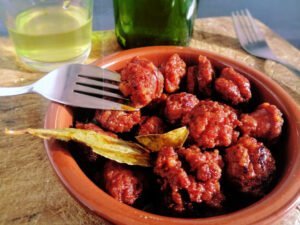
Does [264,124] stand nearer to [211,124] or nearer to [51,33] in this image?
[211,124]

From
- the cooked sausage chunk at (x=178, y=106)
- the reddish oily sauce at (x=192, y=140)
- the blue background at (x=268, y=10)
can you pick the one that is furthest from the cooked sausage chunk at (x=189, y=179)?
the blue background at (x=268, y=10)

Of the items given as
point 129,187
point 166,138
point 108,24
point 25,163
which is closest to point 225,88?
point 166,138

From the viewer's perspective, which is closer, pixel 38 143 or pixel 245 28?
pixel 38 143

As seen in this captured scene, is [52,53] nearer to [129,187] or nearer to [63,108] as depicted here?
[63,108]

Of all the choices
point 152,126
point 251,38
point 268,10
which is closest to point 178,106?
point 152,126

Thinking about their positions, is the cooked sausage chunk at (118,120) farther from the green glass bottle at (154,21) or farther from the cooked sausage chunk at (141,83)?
the green glass bottle at (154,21)

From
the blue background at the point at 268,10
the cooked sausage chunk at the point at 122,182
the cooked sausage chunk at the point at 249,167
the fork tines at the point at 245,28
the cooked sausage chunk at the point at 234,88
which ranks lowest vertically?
the blue background at the point at 268,10

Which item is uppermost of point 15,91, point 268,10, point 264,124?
point 264,124
